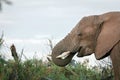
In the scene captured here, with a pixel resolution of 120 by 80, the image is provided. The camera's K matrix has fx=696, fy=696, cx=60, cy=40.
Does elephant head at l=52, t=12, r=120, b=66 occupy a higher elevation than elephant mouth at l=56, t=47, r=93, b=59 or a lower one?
higher

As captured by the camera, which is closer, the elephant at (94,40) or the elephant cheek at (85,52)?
the elephant at (94,40)

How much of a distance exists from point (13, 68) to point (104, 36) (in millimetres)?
1577

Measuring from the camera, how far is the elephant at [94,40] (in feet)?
35.6

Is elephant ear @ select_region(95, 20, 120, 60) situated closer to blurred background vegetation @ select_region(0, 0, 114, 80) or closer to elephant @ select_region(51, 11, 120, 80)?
elephant @ select_region(51, 11, 120, 80)

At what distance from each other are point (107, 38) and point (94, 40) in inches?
16.2

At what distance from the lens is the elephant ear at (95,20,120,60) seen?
10.8 metres

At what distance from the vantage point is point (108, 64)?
12.8 metres

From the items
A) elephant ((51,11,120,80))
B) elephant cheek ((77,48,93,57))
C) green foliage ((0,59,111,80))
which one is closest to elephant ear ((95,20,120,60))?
elephant ((51,11,120,80))

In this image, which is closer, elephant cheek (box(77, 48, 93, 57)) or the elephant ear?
the elephant ear

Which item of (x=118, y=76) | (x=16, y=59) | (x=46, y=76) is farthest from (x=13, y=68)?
(x=118, y=76)

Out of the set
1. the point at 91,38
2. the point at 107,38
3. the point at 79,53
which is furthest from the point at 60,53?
the point at 107,38

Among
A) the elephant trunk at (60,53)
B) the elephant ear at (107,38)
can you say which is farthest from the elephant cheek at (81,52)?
the elephant ear at (107,38)

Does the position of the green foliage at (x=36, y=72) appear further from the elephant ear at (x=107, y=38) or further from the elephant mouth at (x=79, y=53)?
the elephant ear at (x=107, y=38)

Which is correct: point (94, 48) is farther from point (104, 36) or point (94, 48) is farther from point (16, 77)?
point (16, 77)
